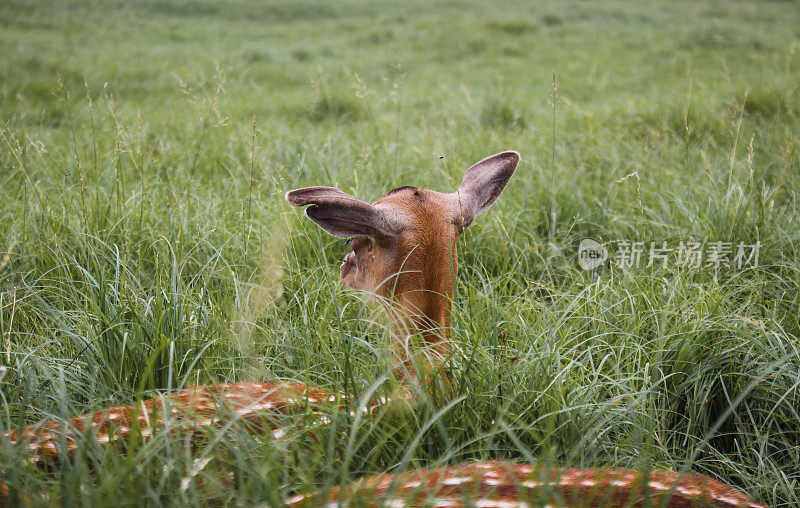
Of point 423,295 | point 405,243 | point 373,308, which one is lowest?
point 373,308

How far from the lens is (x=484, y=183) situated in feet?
6.99

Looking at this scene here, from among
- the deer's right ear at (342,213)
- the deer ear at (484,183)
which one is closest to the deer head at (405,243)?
the deer's right ear at (342,213)

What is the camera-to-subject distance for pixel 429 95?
264 inches

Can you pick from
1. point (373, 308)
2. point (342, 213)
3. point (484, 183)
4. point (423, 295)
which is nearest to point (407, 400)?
point (423, 295)

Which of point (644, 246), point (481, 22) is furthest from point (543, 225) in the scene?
point (481, 22)

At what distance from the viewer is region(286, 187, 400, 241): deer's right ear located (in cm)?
177

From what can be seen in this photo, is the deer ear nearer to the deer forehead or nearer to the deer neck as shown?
the deer forehead

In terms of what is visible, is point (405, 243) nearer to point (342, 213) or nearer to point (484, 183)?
point (342, 213)

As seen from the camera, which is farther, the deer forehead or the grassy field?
the deer forehead

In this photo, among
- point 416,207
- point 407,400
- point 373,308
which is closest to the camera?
point 407,400

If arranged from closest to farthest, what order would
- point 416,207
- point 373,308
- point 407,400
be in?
point 407,400
point 416,207
point 373,308

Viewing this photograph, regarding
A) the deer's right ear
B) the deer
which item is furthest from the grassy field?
the deer's right ear

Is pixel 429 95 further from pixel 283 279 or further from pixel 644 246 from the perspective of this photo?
pixel 283 279

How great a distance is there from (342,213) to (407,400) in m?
0.56
